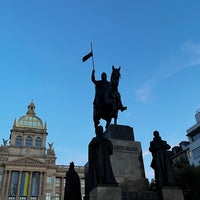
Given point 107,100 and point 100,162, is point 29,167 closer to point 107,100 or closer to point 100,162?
point 107,100

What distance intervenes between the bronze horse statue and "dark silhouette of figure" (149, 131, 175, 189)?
6.08 ft

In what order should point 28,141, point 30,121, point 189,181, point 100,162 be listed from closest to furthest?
1. point 100,162
2. point 189,181
3. point 28,141
4. point 30,121

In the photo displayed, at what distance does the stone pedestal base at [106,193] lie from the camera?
6739mm

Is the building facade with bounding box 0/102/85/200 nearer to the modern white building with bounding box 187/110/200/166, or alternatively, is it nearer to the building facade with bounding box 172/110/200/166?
the building facade with bounding box 172/110/200/166

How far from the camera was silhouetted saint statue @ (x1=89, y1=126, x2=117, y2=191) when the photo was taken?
7.24 meters

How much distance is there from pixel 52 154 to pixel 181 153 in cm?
4235

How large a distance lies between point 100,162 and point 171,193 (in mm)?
2460

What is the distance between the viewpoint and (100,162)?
7465mm

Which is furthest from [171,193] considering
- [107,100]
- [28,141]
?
[28,141]

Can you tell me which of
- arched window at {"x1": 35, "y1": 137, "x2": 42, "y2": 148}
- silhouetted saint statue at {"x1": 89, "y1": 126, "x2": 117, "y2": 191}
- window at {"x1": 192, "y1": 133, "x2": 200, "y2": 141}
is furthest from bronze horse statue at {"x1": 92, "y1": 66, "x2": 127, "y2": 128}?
arched window at {"x1": 35, "y1": 137, "x2": 42, "y2": 148}

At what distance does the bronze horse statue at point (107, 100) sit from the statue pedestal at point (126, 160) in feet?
2.26

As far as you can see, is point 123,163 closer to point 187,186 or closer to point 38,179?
point 187,186

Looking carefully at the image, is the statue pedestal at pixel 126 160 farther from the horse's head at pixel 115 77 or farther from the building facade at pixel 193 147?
the building facade at pixel 193 147

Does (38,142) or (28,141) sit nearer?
(28,141)
